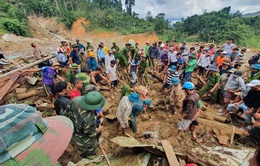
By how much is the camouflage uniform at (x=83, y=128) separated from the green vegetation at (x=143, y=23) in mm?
24187

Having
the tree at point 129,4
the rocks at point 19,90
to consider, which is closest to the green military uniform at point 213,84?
the rocks at point 19,90

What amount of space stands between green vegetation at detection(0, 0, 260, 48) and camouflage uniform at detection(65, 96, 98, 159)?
79.4ft

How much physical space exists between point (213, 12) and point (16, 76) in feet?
155

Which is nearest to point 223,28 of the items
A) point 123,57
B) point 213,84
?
point 213,84

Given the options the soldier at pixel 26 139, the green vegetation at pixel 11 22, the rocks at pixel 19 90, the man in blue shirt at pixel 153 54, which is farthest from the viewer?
the green vegetation at pixel 11 22

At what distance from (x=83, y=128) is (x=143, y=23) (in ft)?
115

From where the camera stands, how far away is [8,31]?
63.3ft

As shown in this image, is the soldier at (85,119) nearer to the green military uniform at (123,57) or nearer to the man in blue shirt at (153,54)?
the green military uniform at (123,57)

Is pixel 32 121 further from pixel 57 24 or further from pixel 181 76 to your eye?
pixel 57 24

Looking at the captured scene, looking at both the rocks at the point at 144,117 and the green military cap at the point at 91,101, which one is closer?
the green military cap at the point at 91,101

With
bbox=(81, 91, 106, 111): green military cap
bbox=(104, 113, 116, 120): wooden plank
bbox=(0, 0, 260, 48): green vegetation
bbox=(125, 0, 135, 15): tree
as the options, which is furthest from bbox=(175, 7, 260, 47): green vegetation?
bbox=(81, 91, 106, 111): green military cap

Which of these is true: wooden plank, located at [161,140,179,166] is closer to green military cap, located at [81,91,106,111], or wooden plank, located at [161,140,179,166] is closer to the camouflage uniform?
the camouflage uniform

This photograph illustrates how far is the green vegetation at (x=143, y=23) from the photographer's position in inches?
905

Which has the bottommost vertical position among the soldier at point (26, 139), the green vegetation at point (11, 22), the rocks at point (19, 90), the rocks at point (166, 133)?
the rocks at point (166, 133)
